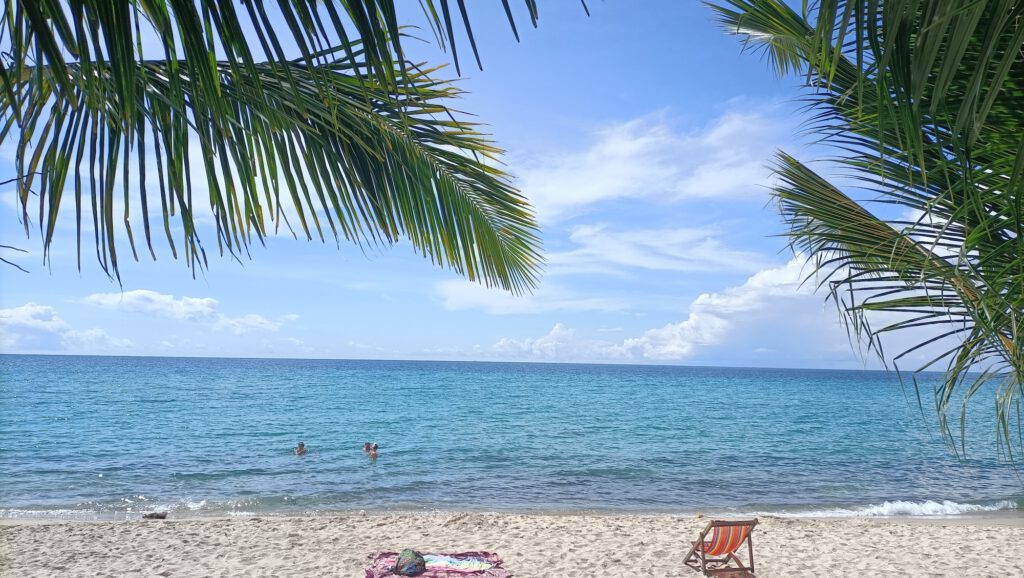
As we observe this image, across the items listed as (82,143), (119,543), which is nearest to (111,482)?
(119,543)

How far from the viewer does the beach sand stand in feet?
21.9

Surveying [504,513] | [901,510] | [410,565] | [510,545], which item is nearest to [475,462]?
[504,513]

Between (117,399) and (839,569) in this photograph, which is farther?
(117,399)

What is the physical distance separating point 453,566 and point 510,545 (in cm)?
171

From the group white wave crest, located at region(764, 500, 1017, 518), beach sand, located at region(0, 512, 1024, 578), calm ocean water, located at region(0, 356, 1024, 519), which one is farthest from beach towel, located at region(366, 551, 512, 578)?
white wave crest, located at region(764, 500, 1017, 518)

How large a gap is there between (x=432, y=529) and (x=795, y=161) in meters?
7.47

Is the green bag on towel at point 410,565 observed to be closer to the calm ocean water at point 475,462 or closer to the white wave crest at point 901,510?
the calm ocean water at point 475,462

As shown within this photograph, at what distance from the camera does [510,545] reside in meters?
7.58

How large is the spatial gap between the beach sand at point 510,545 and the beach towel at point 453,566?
1.10ft

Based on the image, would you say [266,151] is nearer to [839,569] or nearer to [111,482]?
[839,569]

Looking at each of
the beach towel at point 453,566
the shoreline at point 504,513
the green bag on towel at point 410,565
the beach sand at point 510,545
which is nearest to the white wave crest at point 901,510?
the shoreline at point 504,513

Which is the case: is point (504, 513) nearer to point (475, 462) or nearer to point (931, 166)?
point (475, 462)

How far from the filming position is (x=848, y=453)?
1861 cm

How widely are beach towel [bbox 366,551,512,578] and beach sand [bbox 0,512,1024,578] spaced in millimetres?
335
